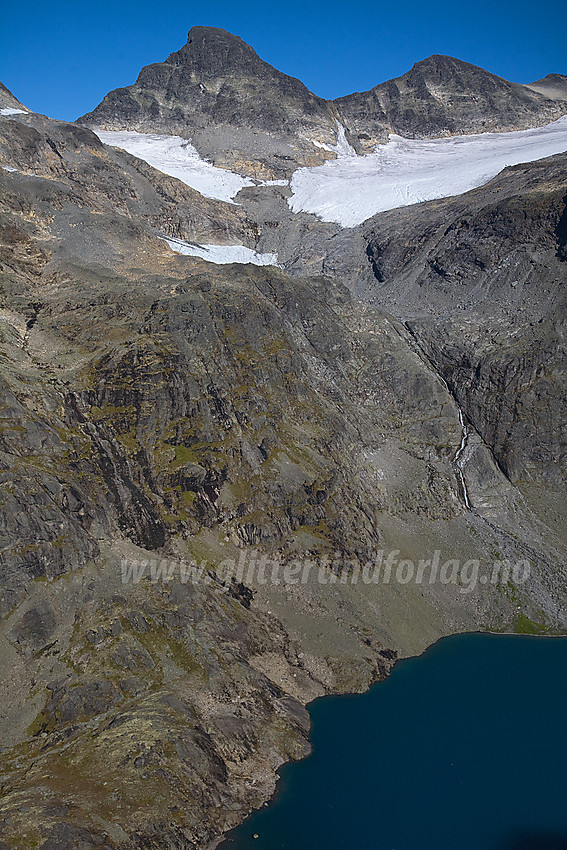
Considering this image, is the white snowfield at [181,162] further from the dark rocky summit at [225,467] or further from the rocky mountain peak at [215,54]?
the rocky mountain peak at [215,54]

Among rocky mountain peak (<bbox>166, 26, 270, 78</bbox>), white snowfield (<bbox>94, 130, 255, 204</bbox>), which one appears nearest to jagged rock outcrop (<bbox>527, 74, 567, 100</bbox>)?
rocky mountain peak (<bbox>166, 26, 270, 78</bbox>)

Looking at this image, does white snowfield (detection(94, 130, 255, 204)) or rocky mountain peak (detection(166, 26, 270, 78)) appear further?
rocky mountain peak (detection(166, 26, 270, 78))

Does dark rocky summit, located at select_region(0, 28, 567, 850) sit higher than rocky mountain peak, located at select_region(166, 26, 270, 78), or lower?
lower

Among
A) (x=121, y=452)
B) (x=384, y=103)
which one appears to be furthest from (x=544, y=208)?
(x=384, y=103)

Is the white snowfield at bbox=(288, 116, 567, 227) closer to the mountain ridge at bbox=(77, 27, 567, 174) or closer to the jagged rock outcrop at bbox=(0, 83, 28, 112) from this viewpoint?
the mountain ridge at bbox=(77, 27, 567, 174)

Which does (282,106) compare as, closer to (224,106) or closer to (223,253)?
(224,106)

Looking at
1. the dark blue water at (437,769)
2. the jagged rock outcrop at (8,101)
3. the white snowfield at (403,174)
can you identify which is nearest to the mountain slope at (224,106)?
the white snowfield at (403,174)
